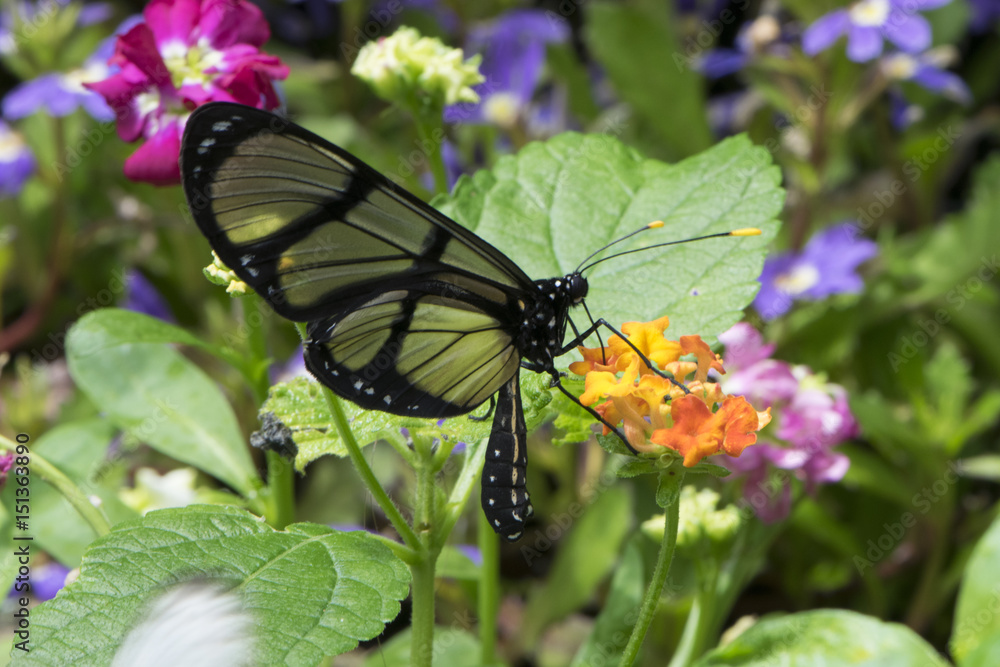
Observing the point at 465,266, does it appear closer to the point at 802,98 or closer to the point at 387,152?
the point at 387,152

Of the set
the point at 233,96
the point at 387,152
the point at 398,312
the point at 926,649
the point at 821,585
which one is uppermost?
the point at 233,96

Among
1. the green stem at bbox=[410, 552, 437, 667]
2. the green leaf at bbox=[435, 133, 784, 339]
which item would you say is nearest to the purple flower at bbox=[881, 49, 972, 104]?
the green leaf at bbox=[435, 133, 784, 339]

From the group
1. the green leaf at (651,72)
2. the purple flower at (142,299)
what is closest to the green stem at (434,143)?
the green leaf at (651,72)

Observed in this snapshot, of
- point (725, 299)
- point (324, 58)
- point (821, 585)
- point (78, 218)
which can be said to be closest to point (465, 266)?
point (725, 299)

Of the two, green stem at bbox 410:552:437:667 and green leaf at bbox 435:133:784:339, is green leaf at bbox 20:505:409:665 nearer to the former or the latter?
green stem at bbox 410:552:437:667

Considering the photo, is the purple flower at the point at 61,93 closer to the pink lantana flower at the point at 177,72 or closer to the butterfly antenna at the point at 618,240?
the pink lantana flower at the point at 177,72
